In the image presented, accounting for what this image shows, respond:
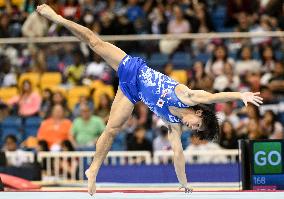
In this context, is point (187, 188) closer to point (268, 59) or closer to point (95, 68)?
point (268, 59)

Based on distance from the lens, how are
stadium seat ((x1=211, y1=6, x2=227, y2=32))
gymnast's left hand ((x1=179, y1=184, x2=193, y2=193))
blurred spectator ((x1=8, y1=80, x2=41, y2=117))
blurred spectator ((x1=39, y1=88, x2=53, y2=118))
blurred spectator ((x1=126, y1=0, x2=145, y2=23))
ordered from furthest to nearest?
blurred spectator ((x1=126, y1=0, x2=145, y2=23))
stadium seat ((x1=211, y1=6, x2=227, y2=32))
blurred spectator ((x1=8, y1=80, x2=41, y2=117))
blurred spectator ((x1=39, y1=88, x2=53, y2=118))
gymnast's left hand ((x1=179, y1=184, x2=193, y2=193))

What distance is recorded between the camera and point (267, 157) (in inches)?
363

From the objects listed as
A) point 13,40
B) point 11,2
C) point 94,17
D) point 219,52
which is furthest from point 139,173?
point 11,2

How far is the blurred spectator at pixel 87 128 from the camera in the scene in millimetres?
12453

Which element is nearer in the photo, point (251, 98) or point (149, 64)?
point (251, 98)

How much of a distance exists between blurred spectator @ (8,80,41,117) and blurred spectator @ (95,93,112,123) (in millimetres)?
1018

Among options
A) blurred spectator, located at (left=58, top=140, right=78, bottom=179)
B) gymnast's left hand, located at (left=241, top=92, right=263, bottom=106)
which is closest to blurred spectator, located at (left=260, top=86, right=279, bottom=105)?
blurred spectator, located at (left=58, top=140, right=78, bottom=179)

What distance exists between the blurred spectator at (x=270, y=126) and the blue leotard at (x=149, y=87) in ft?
11.6

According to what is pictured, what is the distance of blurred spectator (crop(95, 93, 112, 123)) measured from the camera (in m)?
12.7

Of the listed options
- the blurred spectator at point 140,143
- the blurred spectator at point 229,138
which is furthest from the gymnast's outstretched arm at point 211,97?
the blurred spectator at point 140,143

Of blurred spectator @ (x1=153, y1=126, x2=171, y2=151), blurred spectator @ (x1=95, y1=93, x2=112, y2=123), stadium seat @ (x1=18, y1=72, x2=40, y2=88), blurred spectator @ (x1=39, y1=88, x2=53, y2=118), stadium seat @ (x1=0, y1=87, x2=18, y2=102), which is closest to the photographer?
blurred spectator @ (x1=153, y1=126, x2=171, y2=151)

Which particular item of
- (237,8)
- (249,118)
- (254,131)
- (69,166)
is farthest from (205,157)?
(237,8)

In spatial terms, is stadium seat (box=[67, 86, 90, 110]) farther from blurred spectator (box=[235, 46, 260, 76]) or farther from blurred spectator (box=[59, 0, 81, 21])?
blurred spectator (box=[235, 46, 260, 76])

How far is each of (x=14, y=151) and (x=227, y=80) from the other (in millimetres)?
2979
